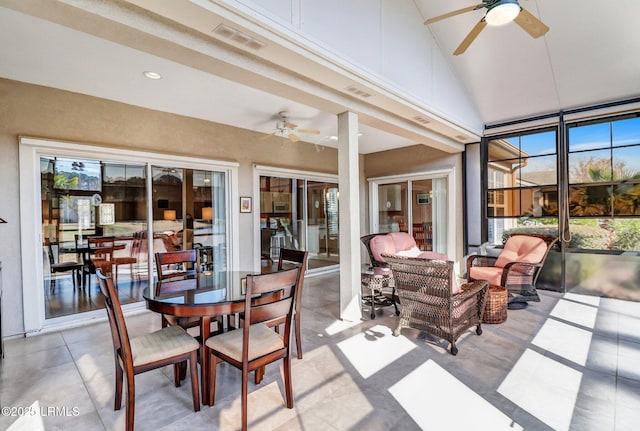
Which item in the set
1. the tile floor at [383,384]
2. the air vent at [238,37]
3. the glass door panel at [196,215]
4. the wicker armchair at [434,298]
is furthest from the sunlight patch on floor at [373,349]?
the glass door panel at [196,215]

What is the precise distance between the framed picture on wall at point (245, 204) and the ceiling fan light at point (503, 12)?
13.9 ft

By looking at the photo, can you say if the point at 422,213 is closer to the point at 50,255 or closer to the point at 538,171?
the point at 538,171

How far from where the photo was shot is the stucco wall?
11.5 ft

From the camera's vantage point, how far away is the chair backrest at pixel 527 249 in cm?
441

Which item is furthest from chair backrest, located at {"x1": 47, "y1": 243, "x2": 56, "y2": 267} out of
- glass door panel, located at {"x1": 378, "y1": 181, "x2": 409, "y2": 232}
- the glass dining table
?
glass door panel, located at {"x1": 378, "y1": 181, "x2": 409, "y2": 232}

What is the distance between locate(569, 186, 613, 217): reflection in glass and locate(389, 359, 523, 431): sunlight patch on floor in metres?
4.26

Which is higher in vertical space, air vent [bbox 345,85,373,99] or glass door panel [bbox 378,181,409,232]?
air vent [bbox 345,85,373,99]

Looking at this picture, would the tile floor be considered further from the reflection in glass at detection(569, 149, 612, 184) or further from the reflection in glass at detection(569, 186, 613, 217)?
the reflection in glass at detection(569, 149, 612, 184)

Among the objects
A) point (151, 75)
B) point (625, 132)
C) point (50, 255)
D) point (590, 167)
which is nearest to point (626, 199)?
point (590, 167)

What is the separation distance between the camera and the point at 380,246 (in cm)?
537

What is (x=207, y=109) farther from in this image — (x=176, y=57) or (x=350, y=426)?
(x=350, y=426)

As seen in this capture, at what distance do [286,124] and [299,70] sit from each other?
220 cm

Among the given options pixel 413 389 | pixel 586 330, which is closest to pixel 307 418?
pixel 413 389

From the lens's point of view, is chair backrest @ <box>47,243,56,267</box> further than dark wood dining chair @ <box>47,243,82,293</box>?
No
